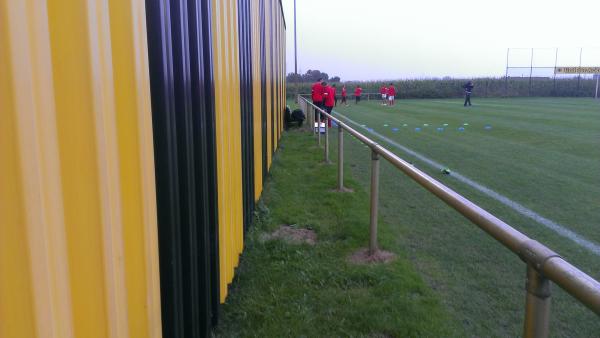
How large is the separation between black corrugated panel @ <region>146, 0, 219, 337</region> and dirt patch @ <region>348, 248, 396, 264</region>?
5.61 ft

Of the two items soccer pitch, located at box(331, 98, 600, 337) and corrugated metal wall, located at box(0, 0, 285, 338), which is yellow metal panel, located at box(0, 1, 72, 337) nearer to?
corrugated metal wall, located at box(0, 0, 285, 338)

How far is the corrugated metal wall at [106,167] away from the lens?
1.13 metres

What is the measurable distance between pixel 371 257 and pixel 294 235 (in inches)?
39.6

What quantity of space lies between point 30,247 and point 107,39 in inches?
25.3

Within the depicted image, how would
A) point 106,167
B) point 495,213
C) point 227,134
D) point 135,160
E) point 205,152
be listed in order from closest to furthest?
point 106,167 → point 135,160 → point 205,152 → point 227,134 → point 495,213

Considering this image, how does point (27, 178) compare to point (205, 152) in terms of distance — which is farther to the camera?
point (205, 152)

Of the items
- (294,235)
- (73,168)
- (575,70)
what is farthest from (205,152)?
(575,70)

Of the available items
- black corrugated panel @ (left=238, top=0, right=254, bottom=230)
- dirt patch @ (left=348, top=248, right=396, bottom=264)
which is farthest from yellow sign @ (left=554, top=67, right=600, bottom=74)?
dirt patch @ (left=348, top=248, right=396, bottom=264)

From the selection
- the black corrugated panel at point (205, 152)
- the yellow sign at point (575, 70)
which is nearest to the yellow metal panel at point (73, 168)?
the black corrugated panel at point (205, 152)

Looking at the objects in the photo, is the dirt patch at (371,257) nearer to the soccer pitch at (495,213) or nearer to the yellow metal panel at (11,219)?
the soccer pitch at (495,213)

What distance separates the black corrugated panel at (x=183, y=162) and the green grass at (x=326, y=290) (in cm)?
54

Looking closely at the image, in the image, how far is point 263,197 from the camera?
712cm

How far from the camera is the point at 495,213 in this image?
6.30 m

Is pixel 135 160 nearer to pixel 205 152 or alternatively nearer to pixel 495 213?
pixel 205 152
